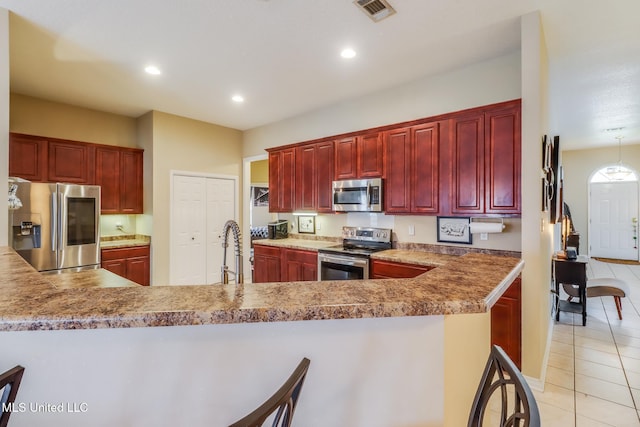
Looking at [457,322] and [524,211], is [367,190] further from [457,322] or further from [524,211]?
[457,322]

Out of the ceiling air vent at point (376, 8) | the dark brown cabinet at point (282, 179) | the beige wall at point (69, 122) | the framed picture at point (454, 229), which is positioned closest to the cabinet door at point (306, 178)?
the dark brown cabinet at point (282, 179)

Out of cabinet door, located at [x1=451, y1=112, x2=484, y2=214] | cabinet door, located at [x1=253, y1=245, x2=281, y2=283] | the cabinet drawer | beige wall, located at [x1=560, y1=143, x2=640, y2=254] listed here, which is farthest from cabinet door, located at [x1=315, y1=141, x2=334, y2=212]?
beige wall, located at [x1=560, y1=143, x2=640, y2=254]

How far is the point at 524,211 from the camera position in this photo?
243cm

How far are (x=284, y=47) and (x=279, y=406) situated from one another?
284 centimetres

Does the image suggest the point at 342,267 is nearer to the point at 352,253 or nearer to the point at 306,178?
the point at 352,253

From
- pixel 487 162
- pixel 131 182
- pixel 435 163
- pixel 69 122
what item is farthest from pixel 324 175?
pixel 69 122

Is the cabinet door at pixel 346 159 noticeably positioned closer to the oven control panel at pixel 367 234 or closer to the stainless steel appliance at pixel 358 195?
the stainless steel appliance at pixel 358 195

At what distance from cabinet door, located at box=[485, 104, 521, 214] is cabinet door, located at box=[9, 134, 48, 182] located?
5.17 m

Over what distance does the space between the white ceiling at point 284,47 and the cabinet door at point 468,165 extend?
0.68 meters

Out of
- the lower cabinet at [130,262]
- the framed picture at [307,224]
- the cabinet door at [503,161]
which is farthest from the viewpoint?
the framed picture at [307,224]

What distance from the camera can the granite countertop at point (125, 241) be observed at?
4.35 metres

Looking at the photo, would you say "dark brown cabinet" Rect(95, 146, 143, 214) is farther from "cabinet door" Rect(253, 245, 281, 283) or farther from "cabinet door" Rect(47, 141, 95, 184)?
"cabinet door" Rect(253, 245, 281, 283)

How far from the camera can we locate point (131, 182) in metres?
4.71

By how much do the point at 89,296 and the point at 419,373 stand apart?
3.84 feet
